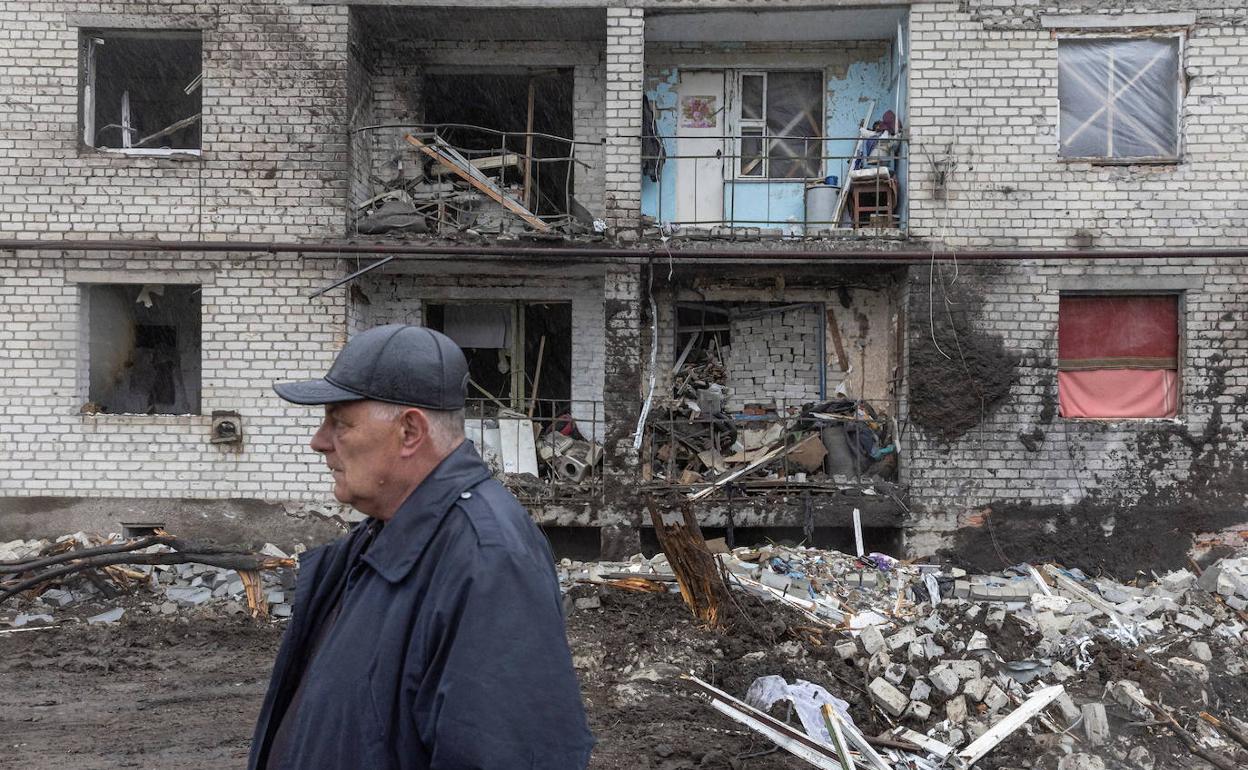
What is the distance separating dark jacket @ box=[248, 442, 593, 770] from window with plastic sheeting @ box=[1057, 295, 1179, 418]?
866 centimetres

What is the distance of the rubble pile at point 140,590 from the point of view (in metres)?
7.05

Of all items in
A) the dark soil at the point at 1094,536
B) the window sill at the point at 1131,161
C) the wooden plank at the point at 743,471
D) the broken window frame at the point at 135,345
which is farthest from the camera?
the broken window frame at the point at 135,345

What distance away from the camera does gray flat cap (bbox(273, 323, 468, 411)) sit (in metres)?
1.74

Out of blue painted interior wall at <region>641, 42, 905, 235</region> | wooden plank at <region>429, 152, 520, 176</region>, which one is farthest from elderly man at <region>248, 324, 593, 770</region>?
blue painted interior wall at <region>641, 42, 905, 235</region>

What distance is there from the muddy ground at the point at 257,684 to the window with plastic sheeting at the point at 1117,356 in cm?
403

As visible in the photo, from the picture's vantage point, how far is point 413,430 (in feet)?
5.80

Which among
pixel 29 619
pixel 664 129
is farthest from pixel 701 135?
pixel 29 619

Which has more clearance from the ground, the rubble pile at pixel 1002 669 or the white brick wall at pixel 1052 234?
the white brick wall at pixel 1052 234

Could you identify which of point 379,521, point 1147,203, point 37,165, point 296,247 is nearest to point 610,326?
point 296,247

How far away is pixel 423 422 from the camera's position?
1.76m

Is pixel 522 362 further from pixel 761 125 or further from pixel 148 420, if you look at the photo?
pixel 148 420

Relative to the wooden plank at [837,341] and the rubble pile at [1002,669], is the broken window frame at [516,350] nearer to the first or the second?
the wooden plank at [837,341]

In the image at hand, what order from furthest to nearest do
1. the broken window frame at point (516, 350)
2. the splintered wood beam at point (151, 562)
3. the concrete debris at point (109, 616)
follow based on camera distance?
the broken window frame at point (516, 350) < the concrete debris at point (109, 616) < the splintered wood beam at point (151, 562)

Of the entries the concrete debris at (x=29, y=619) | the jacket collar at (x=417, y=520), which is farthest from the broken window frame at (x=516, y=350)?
the jacket collar at (x=417, y=520)
